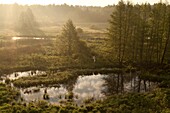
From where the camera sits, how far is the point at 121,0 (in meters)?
49.1

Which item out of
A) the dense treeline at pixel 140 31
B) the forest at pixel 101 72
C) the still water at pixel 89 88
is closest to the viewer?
the forest at pixel 101 72

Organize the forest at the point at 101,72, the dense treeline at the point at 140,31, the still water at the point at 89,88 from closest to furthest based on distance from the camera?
the forest at the point at 101,72 → the still water at the point at 89,88 → the dense treeline at the point at 140,31

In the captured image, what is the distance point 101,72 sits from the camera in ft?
154

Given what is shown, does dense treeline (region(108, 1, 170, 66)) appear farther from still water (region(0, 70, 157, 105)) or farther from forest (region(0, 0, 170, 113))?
still water (region(0, 70, 157, 105))

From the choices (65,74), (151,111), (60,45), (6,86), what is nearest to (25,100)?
(6,86)

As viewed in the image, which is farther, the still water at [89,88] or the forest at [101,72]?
the still water at [89,88]

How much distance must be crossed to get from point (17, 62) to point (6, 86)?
1605cm

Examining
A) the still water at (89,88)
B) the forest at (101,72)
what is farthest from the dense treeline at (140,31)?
the still water at (89,88)

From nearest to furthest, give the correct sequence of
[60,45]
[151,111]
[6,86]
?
[151,111] < [6,86] < [60,45]

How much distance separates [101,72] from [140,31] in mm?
12013

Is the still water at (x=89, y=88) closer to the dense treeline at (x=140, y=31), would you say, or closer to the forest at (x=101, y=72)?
the forest at (x=101, y=72)

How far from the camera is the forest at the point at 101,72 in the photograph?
30242mm

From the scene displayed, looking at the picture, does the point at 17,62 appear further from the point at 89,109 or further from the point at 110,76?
the point at 89,109

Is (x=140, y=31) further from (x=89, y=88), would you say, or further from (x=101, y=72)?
(x=89, y=88)
